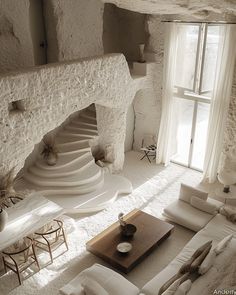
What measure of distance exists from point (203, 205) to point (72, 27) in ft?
16.3

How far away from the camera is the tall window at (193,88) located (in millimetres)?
8133

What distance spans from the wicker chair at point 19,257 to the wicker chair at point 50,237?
196mm

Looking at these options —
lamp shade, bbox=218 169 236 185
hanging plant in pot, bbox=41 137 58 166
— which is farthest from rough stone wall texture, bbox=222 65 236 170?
hanging plant in pot, bbox=41 137 58 166

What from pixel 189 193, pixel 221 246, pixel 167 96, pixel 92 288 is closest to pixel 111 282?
pixel 92 288

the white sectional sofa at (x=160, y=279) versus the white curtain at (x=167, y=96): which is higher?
the white curtain at (x=167, y=96)

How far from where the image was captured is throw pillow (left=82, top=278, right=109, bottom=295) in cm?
465

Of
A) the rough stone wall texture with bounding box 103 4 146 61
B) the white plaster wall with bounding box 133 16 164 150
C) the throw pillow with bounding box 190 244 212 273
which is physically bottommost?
the throw pillow with bounding box 190 244 212 273

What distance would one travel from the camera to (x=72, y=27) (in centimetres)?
790

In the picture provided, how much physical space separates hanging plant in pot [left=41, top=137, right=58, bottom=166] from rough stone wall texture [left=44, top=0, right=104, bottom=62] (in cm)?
193

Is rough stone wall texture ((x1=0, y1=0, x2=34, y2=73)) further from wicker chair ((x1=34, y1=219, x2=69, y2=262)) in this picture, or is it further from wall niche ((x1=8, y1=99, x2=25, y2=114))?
wicker chair ((x1=34, y1=219, x2=69, y2=262))

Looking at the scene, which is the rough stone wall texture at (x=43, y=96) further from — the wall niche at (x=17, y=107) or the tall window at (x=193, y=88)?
the tall window at (x=193, y=88)

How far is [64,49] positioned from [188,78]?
10.5ft

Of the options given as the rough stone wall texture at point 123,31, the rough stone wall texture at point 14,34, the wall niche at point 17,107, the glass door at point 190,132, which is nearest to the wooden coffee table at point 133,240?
the wall niche at point 17,107

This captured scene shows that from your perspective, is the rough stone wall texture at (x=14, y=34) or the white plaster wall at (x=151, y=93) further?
the white plaster wall at (x=151, y=93)
